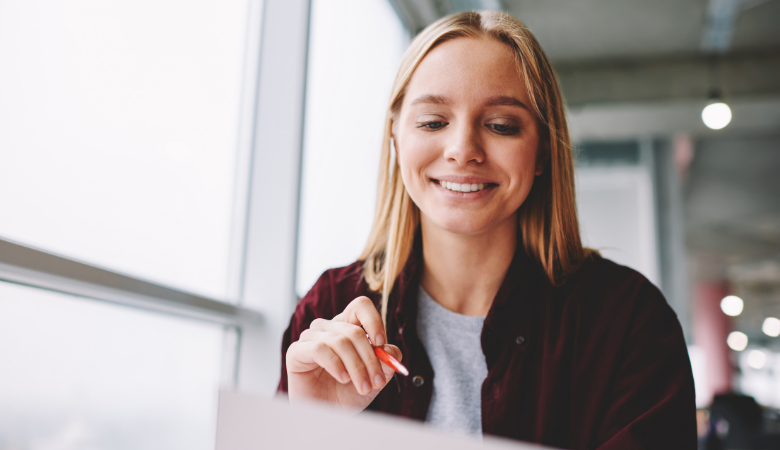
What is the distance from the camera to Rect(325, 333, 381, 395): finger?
72cm

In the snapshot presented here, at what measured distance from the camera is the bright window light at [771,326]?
→ 14.8m

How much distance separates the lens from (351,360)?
72 centimetres

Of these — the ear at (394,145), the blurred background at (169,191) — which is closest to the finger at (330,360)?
the blurred background at (169,191)

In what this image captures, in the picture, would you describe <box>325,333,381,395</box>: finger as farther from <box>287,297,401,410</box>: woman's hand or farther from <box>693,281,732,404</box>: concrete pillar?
<box>693,281,732,404</box>: concrete pillar

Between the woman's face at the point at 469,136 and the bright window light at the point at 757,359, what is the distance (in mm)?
23175

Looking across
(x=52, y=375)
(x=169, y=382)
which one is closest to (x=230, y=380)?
(x=169, y=382)

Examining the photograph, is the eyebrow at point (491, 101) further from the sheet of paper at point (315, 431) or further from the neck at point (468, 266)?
the sheet of paper at point (315, 431)

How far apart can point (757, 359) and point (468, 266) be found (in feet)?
77.6

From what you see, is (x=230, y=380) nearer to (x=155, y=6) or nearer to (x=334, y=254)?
(x=334, y=254)

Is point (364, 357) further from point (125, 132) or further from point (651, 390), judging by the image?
point (125, 132)

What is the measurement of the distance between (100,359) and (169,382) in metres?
0.26

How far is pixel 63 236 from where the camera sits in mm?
1126

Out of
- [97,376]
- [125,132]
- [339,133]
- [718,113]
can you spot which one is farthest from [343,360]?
[718,113]

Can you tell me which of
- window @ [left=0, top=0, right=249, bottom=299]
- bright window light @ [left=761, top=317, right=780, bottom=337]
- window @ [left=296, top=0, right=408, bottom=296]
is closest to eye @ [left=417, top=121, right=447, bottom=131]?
window @ [left=0, top=0, right=249, bottom=299]
